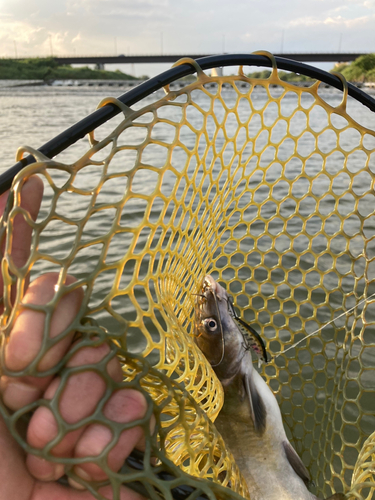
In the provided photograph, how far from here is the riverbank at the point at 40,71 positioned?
67.3m

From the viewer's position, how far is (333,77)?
1869mm

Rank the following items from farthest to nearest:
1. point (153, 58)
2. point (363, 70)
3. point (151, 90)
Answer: point (153, 58) < point (363, 70) < point (151, 90)

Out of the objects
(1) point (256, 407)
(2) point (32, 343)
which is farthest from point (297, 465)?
(2) point (32, 343)

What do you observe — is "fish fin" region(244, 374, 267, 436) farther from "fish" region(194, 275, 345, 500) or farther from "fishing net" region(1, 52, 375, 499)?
"fishing net" region(1, 52, 375, 499)

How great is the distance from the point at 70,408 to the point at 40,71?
77.3 m

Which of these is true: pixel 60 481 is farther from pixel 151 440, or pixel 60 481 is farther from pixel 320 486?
pixel 320 486

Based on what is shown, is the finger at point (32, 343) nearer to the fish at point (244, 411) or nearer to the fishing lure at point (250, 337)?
the fish at point (244, 411)

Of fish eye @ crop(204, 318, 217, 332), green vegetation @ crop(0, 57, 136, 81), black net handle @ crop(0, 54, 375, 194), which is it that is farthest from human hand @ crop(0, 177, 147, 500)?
green vegetation @ crop(0, 57, 136, 81)

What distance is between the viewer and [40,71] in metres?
67.7

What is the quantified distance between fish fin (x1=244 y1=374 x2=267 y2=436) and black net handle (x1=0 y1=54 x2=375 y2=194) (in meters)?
1.54

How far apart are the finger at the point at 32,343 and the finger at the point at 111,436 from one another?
173 millimetres

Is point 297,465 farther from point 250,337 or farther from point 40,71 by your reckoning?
point 40,71

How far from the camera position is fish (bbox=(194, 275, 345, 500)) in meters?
2.04

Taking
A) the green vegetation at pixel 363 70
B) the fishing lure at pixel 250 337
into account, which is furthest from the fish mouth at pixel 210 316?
the green vegetation at pixel 363 70
